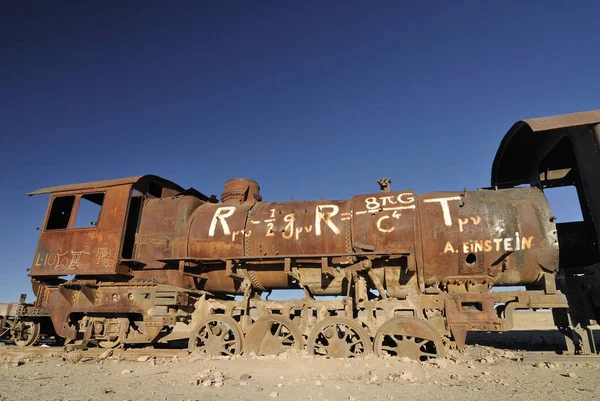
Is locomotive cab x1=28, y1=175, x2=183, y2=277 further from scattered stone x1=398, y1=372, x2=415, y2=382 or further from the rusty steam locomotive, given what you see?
scattered stone x1=398, y1=372, x2=415, y2=382

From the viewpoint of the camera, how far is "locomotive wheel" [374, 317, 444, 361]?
634 cm

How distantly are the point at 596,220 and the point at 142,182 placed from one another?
10226 millimetres

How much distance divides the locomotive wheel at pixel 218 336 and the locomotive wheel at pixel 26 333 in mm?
5147

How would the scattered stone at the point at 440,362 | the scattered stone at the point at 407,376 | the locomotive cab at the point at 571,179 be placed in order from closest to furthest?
the scattered stone at the point at 407,376 < the scattered stone at the point at 440,362 < the locomotive cab at the point at 571,179

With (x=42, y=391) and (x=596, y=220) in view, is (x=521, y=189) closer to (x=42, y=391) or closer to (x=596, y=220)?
(x=596, y=220)

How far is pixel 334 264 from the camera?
24.5 ft

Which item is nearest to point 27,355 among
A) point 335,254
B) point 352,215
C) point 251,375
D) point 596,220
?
point 251,375

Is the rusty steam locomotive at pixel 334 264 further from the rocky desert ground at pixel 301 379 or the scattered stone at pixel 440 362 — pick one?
the rocky desert ground at pixel 301 379

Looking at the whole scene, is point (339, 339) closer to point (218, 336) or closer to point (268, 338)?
point (268, 338)

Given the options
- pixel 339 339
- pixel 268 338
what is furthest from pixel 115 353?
pixel 339 339

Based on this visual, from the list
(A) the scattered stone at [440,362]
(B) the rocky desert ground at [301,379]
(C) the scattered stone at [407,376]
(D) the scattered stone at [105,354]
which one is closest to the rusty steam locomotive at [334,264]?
(A) the scattered stone at [440,362]

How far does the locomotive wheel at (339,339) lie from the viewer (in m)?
6.61

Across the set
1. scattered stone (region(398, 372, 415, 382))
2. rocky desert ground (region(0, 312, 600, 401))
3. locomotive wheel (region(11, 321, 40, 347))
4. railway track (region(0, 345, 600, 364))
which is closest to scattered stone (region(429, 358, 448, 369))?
rocky desert ground (region(0, 312, 600, 401))

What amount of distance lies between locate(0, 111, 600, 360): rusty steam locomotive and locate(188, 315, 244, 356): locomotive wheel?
0.11ft
